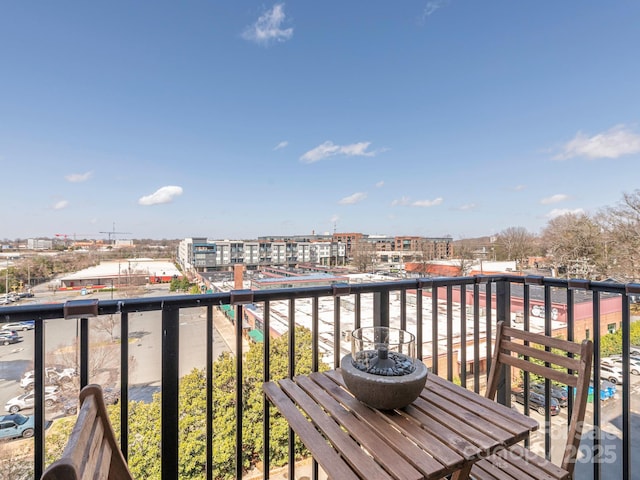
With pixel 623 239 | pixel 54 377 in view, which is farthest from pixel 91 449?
pixel 623 239

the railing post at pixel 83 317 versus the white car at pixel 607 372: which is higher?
the railing post at pixel 83 317

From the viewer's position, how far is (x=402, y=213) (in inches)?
1152

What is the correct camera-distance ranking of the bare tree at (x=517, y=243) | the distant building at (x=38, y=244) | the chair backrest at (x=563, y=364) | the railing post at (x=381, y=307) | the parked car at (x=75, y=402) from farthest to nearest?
the bare tree at (x=517, y=243) < the distant building at (x=38, y=244) < the railing post at (x=381, y=307) < the chair backrest at (x=563, y=364) < the parked car at (x=75, y=402)

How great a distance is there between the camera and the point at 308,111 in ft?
50.1

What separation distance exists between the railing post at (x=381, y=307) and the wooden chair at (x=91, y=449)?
1317 millimetres

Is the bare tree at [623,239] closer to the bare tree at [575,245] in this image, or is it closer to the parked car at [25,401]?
the bare tree at [575,245]

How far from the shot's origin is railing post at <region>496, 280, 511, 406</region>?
79.6 inches

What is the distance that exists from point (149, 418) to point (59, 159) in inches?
700

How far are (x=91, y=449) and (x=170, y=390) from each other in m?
0.75

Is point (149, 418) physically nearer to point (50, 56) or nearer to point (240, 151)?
point (50, 56)

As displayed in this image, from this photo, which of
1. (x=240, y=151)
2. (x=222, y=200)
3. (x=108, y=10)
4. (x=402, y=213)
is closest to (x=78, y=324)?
(x=108, y=10)

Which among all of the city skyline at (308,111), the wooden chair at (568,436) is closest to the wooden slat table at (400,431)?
the wooden chair at (568,436)

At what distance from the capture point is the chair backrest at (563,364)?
1203 mm

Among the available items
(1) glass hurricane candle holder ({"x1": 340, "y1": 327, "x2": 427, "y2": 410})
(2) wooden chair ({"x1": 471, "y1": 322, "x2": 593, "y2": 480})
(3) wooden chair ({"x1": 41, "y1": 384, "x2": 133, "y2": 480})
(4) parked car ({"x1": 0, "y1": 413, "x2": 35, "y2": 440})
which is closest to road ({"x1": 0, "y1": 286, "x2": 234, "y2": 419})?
(4) parked car ({"x1": 0, "y1": 413, "x2": 35, "y2": 440})
